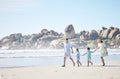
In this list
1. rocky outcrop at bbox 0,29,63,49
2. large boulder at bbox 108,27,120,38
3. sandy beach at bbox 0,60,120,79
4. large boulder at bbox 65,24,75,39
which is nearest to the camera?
sandy beach at bbox 0,60,120,79

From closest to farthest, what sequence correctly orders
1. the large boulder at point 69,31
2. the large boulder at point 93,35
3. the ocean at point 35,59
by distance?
1. the ocean at point 35,59
2. the large boulder at point 93,35
3. the large boulder at point 69,31

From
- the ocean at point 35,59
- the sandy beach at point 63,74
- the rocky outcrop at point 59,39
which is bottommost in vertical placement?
the sandy beach at point 63,74

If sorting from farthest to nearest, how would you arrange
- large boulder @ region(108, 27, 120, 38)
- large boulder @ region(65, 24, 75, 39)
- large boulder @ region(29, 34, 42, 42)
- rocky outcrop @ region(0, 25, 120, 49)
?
1. large boulder @ region(29, 34, 42, 42)
2. large boulder @ region(65, 24, 75, 39)
3. large boulder @ region(108, 27, 120, 38)
4. rocky outcrop @ region(0, 25, 120, 49)

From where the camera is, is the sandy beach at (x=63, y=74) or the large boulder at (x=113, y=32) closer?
the sandy beach at (x=63, y=74)

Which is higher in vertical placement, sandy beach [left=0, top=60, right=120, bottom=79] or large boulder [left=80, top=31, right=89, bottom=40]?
large boulder [left=80, top=31, right=89, bottom=40]

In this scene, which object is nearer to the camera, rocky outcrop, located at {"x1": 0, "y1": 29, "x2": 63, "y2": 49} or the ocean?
the ocean

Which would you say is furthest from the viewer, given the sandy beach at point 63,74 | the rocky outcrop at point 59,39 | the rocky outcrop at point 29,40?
the rocky outcrop at point 29,40

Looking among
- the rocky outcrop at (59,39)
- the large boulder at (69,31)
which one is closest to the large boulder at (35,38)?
the rocky outcrop at (59,39)

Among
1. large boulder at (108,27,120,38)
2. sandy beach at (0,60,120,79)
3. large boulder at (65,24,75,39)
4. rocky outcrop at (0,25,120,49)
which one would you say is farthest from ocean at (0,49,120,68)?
large boulder at (65,24,75,39)

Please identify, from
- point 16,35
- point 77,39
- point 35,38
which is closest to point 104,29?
point 77,39

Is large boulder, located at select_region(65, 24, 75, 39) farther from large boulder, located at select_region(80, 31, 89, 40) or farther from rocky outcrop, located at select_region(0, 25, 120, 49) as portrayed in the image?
large boulder, located at select_region(80, 31, 89, 40)

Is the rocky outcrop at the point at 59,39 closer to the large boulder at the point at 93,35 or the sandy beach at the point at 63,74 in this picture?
the large boulder at the point at 93,35

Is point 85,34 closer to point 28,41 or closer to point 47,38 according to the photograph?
point 47,38

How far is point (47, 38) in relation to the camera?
160 m
